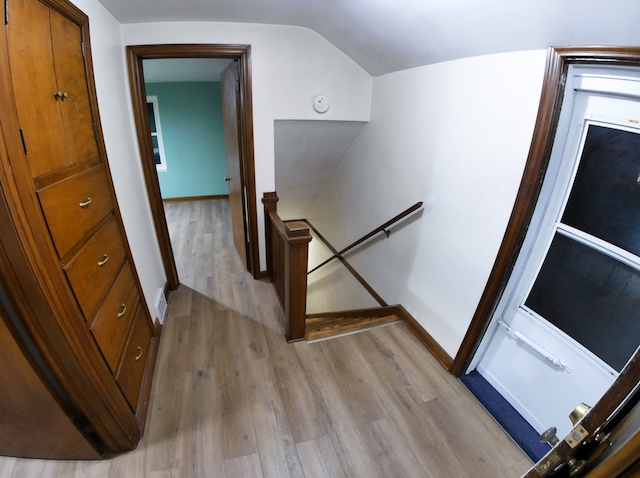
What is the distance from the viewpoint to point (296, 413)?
5.00 feet

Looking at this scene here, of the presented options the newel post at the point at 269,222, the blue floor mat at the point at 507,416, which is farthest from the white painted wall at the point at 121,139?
the blue floor mat at the point at 507,416

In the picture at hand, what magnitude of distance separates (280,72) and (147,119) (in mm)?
1023

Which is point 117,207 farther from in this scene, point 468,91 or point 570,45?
point 570,45

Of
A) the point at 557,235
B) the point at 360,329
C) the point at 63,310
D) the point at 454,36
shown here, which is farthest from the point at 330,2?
the point at 360,329

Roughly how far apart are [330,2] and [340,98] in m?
0.79

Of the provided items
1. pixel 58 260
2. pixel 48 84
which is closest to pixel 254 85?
pixel 48 84

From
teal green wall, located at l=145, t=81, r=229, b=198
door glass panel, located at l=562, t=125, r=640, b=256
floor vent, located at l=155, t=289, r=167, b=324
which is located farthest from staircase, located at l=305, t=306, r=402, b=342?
teal green wall, located at l=145, t=81, r=229, b=198

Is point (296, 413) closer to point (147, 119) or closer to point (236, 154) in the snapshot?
point (236, 154)

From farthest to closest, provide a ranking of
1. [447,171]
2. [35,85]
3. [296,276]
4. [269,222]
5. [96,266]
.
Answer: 1. [269,222]
2. [296,276]
3. [447,171]
4. [96,266]
5. [35,85]

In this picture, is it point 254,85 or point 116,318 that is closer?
point 116,318

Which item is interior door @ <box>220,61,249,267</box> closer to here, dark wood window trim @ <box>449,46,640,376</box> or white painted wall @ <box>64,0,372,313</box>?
white painted wall @ <box>64,0,372,313</box>

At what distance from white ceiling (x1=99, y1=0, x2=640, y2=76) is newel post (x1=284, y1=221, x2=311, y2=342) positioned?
1225mm

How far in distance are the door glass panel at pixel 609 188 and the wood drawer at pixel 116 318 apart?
207cm

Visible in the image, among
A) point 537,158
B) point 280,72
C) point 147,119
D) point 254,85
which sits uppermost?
point 280,72
